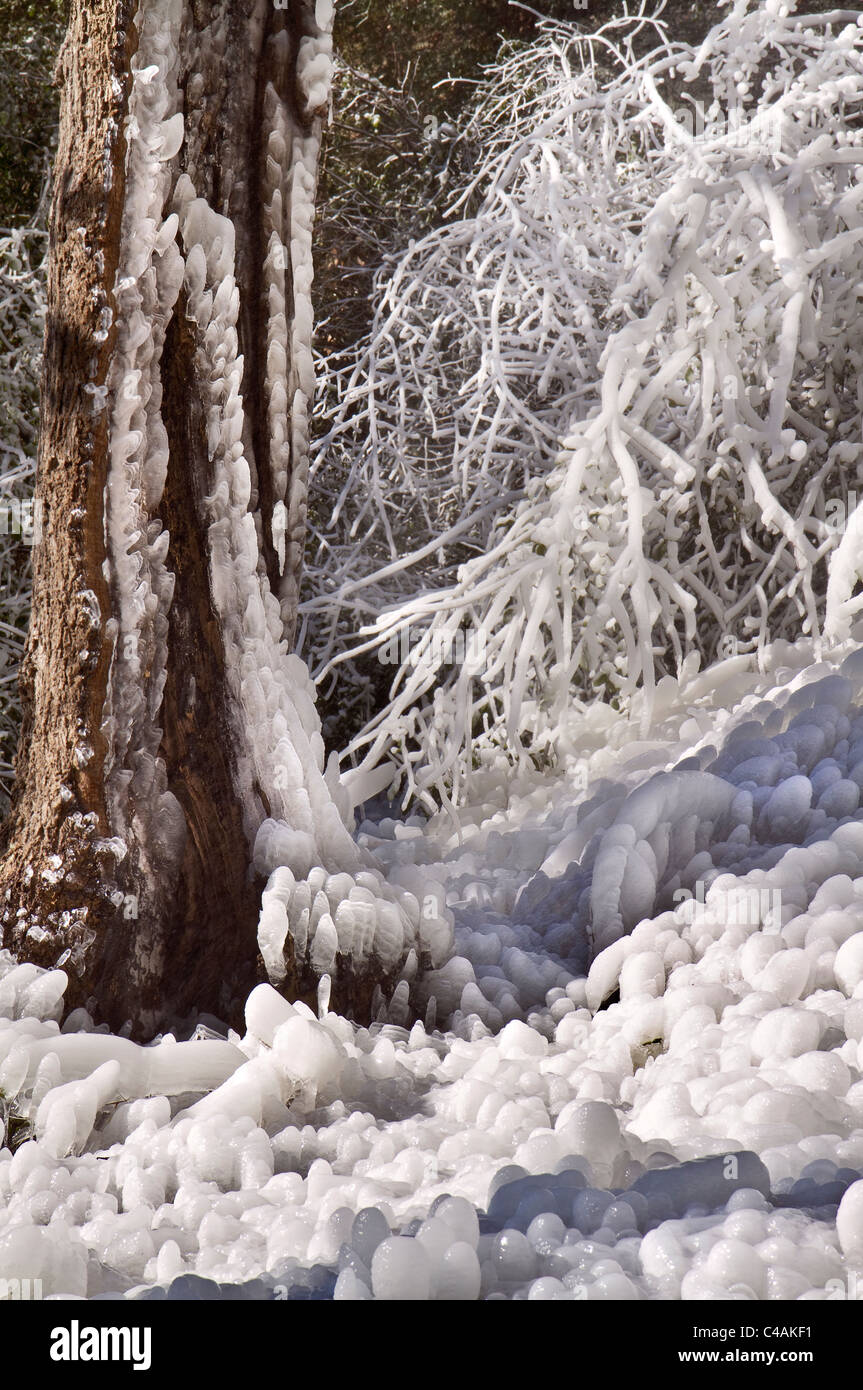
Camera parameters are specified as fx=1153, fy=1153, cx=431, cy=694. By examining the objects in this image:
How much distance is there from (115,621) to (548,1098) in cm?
76

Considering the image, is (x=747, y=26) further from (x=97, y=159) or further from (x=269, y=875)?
(x=269, y=875)

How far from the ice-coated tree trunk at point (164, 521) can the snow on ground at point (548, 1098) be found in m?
0.12

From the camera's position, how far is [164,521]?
148 centimetres

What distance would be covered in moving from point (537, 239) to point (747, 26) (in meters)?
0.72

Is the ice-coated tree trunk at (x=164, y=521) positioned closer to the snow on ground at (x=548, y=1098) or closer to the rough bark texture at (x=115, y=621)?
the rough bark texture at (x=115, y=621)

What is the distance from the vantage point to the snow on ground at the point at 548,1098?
811 millimetres

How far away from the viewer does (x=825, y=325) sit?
255 centimetres

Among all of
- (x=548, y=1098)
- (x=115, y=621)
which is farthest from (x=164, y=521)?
(x=548, y=1098)

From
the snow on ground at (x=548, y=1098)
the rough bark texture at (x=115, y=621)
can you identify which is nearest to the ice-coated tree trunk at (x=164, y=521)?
the rough bark texture at (x=115, y=621)

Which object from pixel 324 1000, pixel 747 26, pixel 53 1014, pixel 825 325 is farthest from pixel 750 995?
pixel 747 26

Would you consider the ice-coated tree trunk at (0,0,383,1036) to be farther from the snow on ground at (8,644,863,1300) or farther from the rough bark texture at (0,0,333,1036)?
the snow on ground at (8,644,863,1300)

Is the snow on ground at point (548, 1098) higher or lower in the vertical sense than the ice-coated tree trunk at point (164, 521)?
lower

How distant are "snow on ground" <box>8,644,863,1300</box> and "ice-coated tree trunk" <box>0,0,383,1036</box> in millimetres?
121

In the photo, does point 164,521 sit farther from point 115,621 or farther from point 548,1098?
point 548,1098
